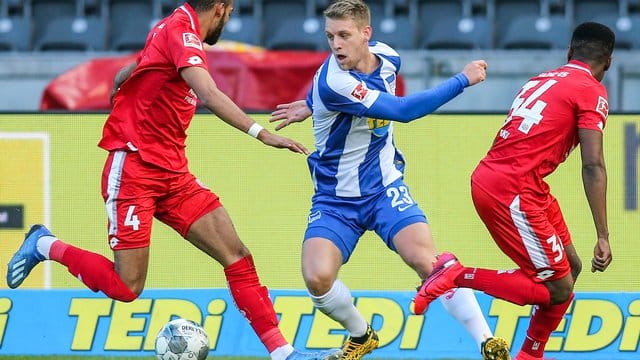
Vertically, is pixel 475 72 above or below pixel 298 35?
above

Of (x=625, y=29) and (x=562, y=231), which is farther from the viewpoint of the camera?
(x=625, y=29)

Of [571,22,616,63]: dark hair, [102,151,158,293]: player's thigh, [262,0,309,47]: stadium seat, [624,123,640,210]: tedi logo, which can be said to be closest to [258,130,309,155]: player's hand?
[102,151,158,293]: player's thigh

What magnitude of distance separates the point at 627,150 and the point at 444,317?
5.53ft

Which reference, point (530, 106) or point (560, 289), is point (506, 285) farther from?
point (530, 106)

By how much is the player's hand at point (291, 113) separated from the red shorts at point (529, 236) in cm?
109

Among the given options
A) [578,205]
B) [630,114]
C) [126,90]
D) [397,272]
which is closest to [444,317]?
[397,272]

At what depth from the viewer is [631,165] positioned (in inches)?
321

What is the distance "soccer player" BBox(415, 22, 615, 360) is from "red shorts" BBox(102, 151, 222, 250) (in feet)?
4.85

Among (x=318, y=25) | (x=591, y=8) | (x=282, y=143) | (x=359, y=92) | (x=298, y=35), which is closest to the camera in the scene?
(x=282, y=143)

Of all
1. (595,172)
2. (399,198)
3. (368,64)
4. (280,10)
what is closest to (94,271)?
(399,198)

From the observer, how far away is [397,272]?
8305mm

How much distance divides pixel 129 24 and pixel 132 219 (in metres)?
8.23

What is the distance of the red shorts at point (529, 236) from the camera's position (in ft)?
21.9

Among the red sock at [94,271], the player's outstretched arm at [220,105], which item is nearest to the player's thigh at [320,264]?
the player's outstretched arm at [220,105]
